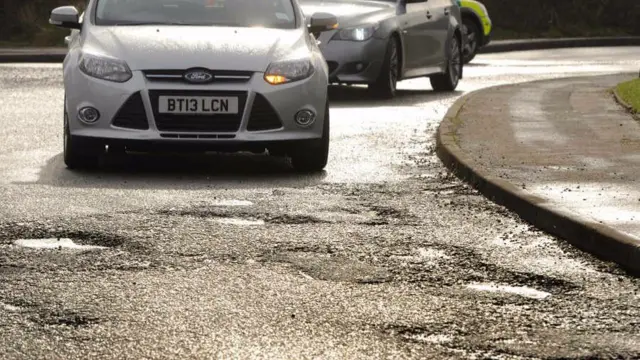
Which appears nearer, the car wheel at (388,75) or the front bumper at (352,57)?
the front bumper at (352,57)

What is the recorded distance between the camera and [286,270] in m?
7.57

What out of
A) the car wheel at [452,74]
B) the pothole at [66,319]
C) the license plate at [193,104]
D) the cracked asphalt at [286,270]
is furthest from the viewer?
the car wheel at [452,74]

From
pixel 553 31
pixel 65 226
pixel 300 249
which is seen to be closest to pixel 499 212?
pixel 300 249

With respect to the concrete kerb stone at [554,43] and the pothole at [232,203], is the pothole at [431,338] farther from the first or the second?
the concrete kerb stone at [554,43]

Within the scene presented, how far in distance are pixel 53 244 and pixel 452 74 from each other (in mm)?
13272

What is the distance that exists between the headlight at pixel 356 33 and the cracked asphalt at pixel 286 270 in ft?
20.5

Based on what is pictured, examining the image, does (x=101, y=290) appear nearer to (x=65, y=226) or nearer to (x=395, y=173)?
(x=65, y=226)

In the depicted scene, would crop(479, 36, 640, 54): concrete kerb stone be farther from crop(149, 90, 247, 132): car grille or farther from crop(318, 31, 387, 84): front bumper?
crop(149, 90, 247, 132): car grille

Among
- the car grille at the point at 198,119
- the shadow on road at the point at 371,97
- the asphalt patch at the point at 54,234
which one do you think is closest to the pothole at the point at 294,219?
the asphalt patch at the point at 54,234

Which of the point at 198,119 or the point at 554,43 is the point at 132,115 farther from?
the point at 554,43

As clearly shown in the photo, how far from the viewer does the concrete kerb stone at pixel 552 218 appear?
788 centimetres

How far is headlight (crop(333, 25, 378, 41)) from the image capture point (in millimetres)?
18812

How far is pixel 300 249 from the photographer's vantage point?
8180 millimetres

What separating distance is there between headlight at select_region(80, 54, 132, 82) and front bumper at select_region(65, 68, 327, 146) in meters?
0.04
